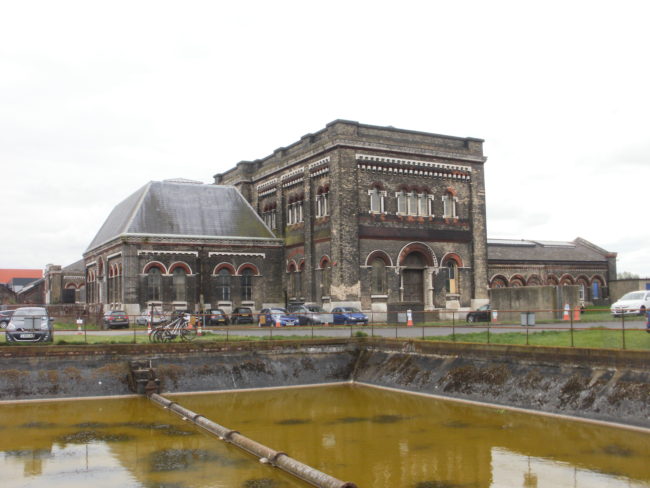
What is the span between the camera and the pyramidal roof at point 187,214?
151 ft

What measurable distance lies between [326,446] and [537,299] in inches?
940

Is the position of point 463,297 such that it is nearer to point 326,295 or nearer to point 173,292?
point 326,295

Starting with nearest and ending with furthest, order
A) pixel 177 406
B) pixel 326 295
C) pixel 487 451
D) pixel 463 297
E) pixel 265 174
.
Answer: pixel 487 451
pixel 177 406
pixel 326 295
pixel 463 297
pixel 265 174

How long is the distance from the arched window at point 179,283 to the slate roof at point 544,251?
76.8ft

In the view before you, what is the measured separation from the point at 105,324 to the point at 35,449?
23255 mm

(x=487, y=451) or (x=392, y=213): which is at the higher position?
(x=392, y=213)

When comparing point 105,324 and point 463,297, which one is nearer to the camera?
point 105,324

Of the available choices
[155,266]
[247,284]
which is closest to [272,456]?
[155,266]

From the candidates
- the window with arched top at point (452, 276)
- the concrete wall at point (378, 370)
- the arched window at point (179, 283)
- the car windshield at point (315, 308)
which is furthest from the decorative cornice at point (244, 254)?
the concrete wall at point (378, 370)

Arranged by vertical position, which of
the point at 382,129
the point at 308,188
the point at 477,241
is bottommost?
the point at 477,241

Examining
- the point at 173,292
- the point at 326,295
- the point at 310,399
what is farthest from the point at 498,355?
the point at 173,292

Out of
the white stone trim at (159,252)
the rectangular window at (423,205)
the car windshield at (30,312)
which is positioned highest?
the rectangular window at (423,205)

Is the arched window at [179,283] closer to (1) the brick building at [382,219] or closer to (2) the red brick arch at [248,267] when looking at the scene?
(2) the red brick arch at [248,267]

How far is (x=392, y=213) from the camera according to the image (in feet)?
144
